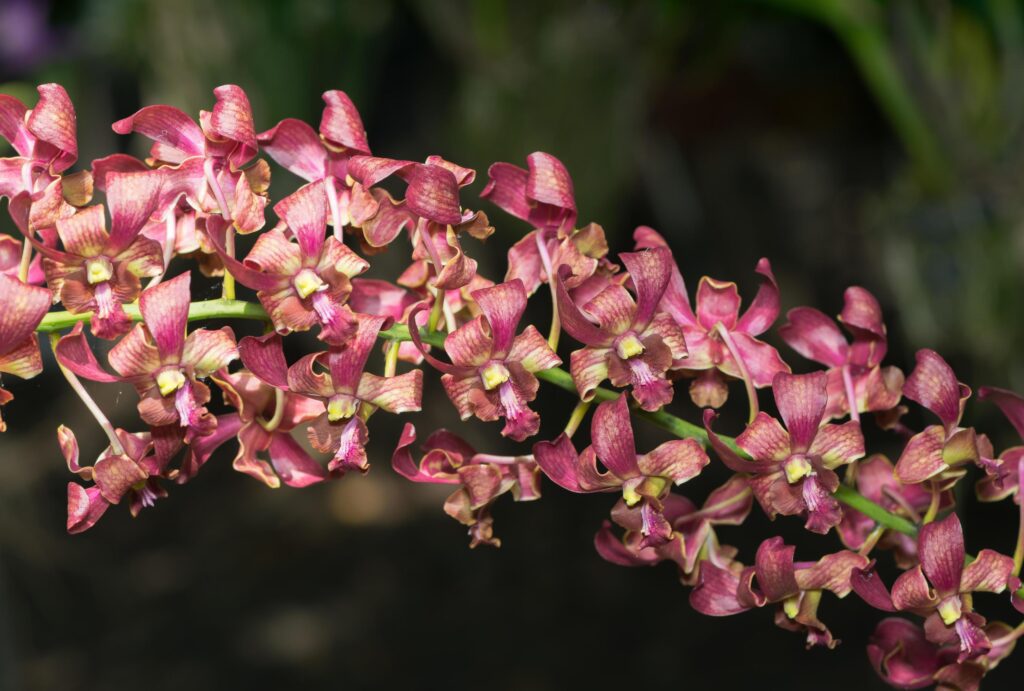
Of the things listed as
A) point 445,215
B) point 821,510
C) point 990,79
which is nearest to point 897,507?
point 821,510

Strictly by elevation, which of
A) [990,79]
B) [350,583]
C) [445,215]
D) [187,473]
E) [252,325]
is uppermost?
[445,215]

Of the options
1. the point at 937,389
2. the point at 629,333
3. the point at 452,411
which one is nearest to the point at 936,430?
the point at 937,389

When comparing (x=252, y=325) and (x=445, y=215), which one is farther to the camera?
(x=252, y=325)

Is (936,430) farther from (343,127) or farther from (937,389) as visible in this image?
(343,127)

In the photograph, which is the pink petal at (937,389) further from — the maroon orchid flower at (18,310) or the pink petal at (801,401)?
the maroon orchid flower at (18,310)

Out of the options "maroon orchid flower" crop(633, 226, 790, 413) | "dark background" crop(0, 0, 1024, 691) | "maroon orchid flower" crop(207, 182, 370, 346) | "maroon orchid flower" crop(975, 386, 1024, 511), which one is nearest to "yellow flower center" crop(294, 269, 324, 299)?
"maroon orchid flower" crop(207, 182, 370, 346)

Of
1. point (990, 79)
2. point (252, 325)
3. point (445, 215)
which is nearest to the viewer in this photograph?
point (445, 215)

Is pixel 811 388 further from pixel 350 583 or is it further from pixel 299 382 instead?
pixel 350 583
